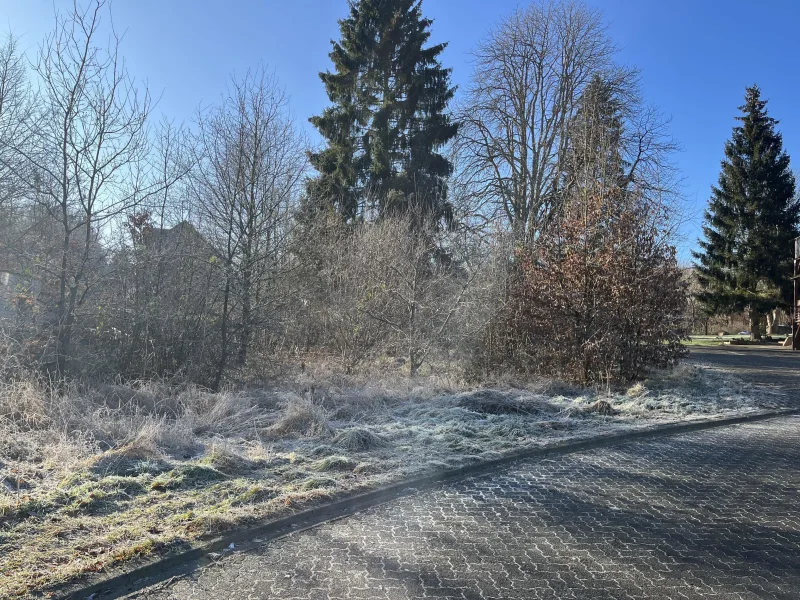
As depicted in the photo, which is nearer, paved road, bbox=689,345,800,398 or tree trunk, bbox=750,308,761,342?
paved road, bbox=689,345,800,398

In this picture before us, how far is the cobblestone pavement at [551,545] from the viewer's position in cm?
379

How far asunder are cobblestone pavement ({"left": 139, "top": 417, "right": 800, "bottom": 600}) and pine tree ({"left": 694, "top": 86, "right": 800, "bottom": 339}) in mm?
35207

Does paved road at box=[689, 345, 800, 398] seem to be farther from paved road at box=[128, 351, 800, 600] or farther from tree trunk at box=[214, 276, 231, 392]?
tree trunk at box=[214, 276, 231, 392]

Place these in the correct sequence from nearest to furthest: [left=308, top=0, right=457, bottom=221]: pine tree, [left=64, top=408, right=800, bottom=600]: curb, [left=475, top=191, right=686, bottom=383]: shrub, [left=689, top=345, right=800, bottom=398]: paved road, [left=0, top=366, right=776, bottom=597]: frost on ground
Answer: [left=64, top=408, right=800, bottom=600]: curb < [left=0, top=366, right=776, bottom=597]: frost on ground < [left=475, top=191, right=686, bottom=383]: shrub < [left=689, top=345, right=800, bottom=398]: paved road < [left=308, top=0, right=457, bottom=221]: pine tree

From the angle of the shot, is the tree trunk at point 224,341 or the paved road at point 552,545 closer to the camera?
the paved road at point 552,545

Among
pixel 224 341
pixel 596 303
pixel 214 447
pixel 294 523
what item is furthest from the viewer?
pixel 596 303

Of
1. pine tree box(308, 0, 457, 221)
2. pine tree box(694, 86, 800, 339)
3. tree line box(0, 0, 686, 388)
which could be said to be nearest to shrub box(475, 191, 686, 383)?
tree line box(0, 0, 686, 388)

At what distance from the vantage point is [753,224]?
122ft

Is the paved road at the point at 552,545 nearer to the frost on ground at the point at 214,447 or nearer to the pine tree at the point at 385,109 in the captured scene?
the frost on ground at the point at 214,447

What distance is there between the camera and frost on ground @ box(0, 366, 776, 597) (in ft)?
14.6

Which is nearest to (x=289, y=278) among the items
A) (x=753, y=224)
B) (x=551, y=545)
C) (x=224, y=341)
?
(x=224, y=341)

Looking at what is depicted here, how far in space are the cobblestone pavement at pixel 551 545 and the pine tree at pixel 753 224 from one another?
35207 millimetres

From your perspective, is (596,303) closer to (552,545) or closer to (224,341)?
(224,341)

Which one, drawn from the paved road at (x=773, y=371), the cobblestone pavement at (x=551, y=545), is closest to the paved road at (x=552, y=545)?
the cobblestone pavement at (x=551, y=545)
